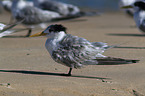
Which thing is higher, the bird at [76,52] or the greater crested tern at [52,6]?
the greater crested tern at [52,6]

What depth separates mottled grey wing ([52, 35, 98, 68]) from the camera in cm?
431

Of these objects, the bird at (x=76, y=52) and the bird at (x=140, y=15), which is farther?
the bird at (x=140, y=15)

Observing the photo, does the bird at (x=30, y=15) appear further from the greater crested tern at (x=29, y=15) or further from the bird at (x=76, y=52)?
the bird at (x=76, y=52)

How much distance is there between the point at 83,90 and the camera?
3885mm

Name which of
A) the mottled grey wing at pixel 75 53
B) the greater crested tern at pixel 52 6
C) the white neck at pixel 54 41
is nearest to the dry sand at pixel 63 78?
the mottled grey wing at pixel 75 53

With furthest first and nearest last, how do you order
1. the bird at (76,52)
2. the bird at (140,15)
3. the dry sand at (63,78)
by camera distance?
the bird at (140,15) < the bird at (76,52) < the dry sand at (63,78)

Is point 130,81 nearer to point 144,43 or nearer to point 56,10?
point 144,43

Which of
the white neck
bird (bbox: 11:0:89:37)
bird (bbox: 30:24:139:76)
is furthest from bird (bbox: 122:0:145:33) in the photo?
the white neck

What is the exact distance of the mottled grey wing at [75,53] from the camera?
431cm

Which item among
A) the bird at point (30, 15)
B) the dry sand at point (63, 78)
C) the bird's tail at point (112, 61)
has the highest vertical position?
the bird at point (30, 15)

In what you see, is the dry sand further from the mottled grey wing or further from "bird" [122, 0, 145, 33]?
"bird" [122, 0, 145, 33]

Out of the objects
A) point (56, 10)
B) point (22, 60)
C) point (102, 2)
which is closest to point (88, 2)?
point (102, 2)

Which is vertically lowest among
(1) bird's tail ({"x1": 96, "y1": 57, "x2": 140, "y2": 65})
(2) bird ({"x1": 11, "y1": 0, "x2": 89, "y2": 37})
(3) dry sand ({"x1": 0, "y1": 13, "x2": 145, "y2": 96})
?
(3) dry sand ({"x1": 0, "y1": 13, "x2": 145, "y2": 96})

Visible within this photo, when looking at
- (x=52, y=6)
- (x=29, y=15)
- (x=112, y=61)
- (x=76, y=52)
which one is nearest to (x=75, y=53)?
(x=76, y=52)
